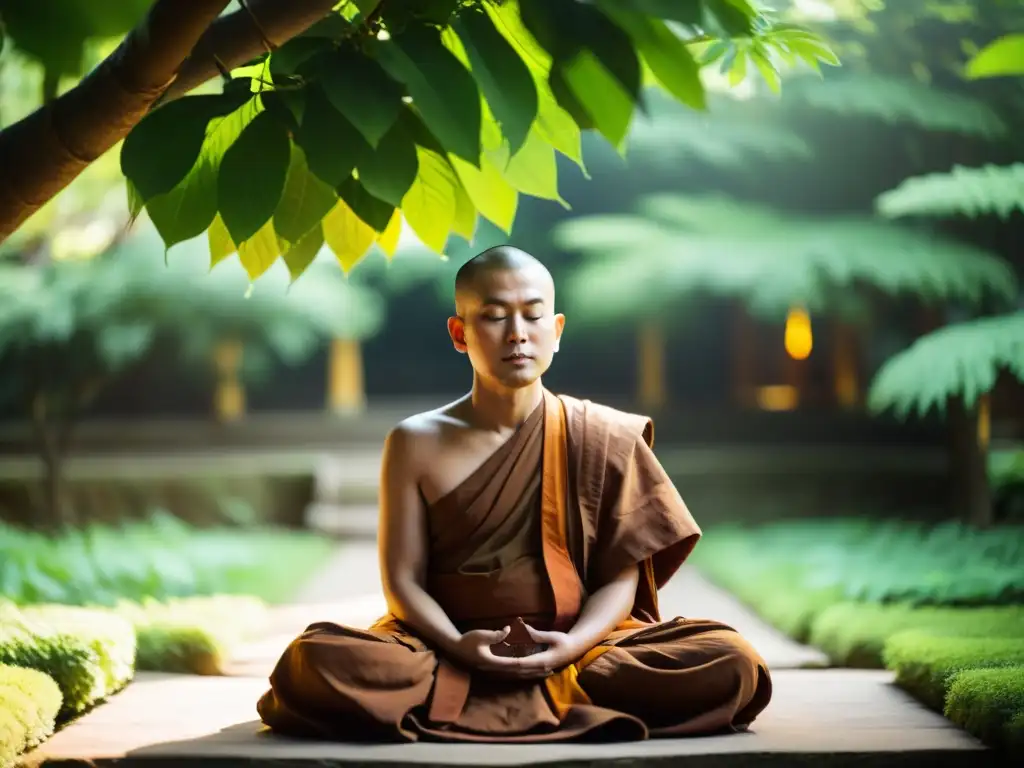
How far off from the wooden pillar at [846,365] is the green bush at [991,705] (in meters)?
11.0

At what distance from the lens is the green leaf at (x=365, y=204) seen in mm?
2637

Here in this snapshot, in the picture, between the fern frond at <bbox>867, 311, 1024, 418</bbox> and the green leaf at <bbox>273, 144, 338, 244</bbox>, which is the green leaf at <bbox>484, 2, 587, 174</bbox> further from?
the fern frond at <bbox>867, 311, 1024, 418</bbox>

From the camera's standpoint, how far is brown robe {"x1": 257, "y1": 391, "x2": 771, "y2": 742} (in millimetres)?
2926

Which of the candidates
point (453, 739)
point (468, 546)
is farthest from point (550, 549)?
point (453, 739)

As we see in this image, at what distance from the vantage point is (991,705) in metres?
3.03

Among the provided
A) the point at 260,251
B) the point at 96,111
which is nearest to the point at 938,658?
the point at 260,251

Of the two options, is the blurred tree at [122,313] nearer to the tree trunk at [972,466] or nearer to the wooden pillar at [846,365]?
the tree trunk at [972,466]

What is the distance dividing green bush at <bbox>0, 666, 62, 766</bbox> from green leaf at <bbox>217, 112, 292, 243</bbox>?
1.44 metres

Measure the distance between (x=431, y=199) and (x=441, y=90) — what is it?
60 cm

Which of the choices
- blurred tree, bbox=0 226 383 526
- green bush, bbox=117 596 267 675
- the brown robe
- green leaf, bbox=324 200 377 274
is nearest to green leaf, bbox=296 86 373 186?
green leaf, bbox=324 200 377 274

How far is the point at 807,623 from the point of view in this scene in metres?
5.37

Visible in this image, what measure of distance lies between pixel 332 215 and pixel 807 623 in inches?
130

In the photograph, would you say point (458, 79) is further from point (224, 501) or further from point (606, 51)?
point (224, 501)

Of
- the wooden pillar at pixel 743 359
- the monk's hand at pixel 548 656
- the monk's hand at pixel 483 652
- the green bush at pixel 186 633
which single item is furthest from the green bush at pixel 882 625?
the wooden pillar at pixel 743 359
